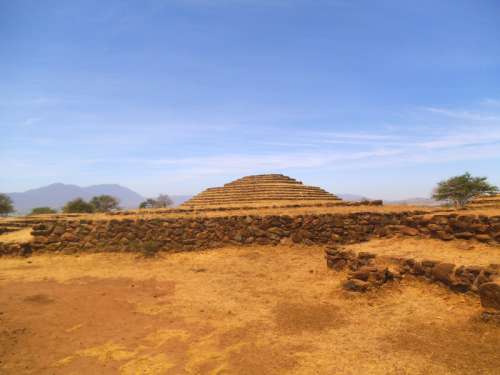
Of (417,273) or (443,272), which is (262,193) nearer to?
(417,273)

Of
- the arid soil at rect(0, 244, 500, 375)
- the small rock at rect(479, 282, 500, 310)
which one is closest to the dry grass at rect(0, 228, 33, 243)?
the arid soil at rect(0, 244, 500, 375)

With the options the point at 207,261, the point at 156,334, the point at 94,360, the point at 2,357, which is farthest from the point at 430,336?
the point at 207,261

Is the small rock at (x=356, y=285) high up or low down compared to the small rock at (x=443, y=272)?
down

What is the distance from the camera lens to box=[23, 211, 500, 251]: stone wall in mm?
10938

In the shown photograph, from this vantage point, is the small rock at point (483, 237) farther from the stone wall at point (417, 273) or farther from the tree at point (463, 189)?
the tree at point (463, 189)

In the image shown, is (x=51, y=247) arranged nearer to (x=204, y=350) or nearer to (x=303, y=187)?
(x=204, y=350)

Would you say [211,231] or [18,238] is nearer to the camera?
[211,231]

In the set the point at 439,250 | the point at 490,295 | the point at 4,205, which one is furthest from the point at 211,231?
the point at 4,205

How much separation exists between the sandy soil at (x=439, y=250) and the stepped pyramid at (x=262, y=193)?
14.4m

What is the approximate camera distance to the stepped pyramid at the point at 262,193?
2398 centimetres

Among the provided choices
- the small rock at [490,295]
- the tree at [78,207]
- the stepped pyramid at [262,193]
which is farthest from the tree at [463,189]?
the tree at [78,207]

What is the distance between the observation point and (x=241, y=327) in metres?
5.52

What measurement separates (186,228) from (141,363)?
7.84m

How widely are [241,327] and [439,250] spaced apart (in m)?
4.68
